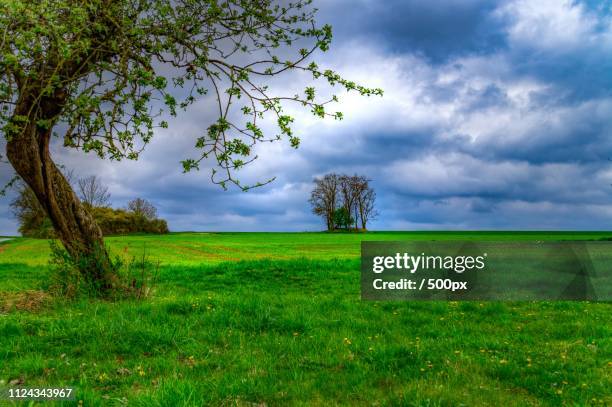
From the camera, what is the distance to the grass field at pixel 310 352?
6.62m

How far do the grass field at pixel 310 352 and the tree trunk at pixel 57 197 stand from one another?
1170 millimetres

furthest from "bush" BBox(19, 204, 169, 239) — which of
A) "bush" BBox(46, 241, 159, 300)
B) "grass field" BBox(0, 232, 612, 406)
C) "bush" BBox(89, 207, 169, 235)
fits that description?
"grass field" BBox(0, 232, 612, 406)

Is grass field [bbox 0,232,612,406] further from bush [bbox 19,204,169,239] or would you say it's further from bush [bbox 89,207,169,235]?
bush [bbox 89,207,169,235]

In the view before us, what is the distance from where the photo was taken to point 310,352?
854 cm

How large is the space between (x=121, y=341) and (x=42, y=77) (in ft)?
21.7

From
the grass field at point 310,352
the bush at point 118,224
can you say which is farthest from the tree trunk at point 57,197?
the bush at point 118,224

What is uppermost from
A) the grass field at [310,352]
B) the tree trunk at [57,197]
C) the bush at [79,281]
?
the tree trunk at [57,197]

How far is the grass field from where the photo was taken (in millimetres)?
6625

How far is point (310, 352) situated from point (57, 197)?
8800mm

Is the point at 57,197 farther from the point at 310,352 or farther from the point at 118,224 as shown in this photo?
the point at 118,224

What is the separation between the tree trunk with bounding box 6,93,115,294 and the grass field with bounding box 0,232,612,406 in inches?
46.1

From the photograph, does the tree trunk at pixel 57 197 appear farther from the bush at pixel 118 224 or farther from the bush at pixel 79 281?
the bush at pixel 118 224

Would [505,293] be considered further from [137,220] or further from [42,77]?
[137,220]

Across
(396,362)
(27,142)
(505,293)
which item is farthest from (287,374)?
(505,293)
